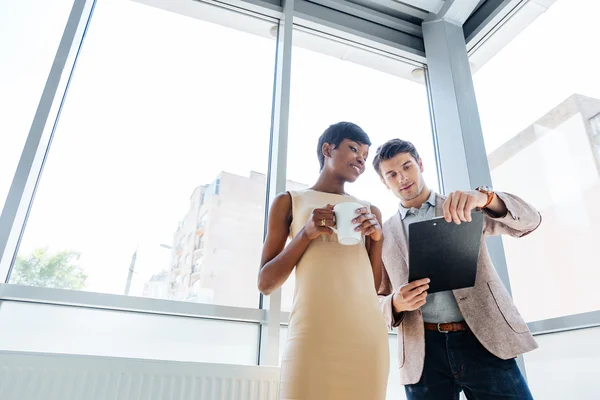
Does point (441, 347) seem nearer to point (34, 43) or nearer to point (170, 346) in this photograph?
point (170, 346)

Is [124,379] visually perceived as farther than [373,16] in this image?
No

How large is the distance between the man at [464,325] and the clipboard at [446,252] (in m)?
0.02

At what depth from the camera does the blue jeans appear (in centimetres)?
92

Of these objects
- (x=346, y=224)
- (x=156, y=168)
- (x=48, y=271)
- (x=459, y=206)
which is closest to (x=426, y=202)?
(x=459, y=206)

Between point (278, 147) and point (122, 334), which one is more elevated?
point (278, 147)

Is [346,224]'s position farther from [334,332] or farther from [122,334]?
[122,334]

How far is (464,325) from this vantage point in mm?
1010

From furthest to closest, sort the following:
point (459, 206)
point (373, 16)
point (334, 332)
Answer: point (373, 16) < point (459, 206) < point (334, 332)

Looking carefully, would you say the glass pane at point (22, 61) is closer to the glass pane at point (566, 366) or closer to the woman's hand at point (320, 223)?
the woman's hand at point (320, 223)

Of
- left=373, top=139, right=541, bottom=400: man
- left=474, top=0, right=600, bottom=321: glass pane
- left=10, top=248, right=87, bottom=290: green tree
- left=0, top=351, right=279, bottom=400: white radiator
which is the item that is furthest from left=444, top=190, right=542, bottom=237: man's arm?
left=10, top=248, right=87, bottom=290: green tree

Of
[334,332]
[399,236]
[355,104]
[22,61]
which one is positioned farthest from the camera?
[355,104]

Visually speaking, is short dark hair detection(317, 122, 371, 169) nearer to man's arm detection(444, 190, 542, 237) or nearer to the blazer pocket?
man's arm detection(444, 190, 542, 237)

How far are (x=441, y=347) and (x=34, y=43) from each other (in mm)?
1957

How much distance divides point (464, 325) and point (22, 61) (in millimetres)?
1936
